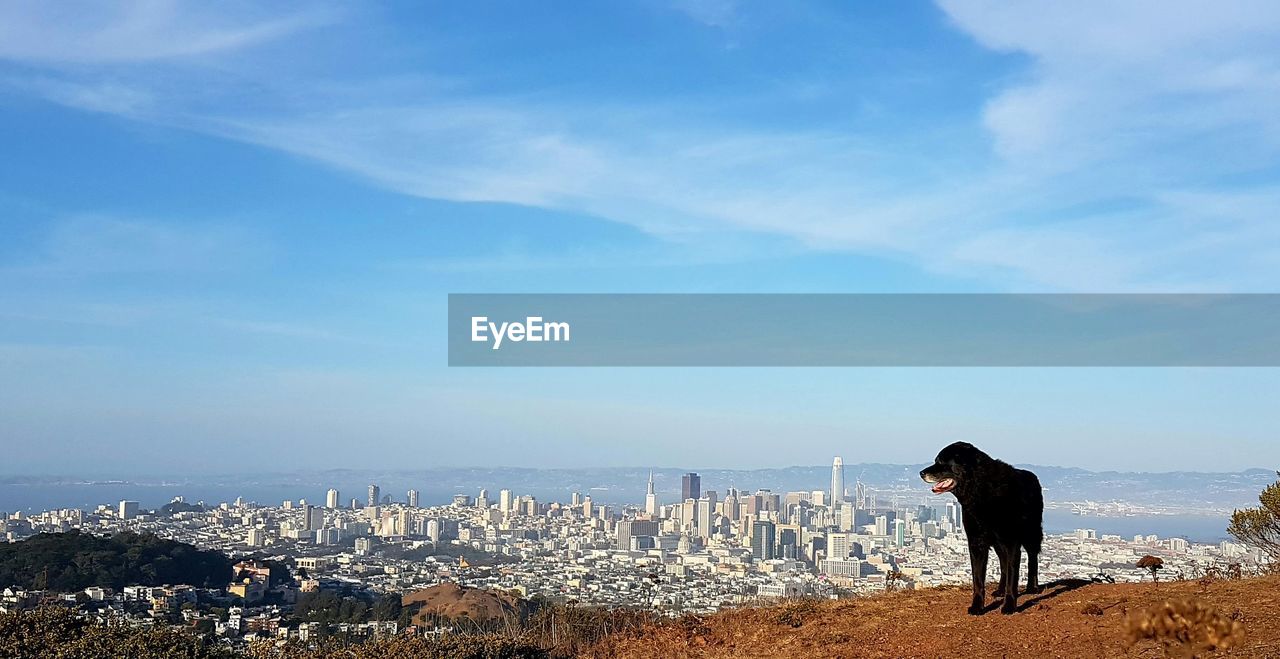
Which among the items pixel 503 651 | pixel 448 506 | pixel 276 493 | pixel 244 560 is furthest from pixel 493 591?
pixel 276 493

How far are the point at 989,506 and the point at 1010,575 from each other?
0.82 metres

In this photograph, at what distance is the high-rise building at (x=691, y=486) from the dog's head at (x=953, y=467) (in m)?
24.3

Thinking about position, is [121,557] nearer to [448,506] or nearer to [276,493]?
[448,506]

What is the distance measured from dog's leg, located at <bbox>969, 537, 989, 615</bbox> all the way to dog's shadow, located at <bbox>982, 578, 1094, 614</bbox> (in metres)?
0.15

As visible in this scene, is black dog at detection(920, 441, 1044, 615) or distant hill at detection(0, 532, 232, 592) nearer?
black dog at detection(920, 441, 1044, 615)

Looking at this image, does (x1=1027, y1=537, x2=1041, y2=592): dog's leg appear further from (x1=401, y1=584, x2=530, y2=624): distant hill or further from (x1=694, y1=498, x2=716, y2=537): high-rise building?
(x1=694, y1=498, x2=716, y2=537): high-rise building

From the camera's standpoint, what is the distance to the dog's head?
11195mm

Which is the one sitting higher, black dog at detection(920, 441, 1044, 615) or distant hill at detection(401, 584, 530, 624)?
black dog at detection(920, 441, 1044, 615)

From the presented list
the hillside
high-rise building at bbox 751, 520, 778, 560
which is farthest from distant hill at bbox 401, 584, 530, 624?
high-rise building at bbox 751, 520, 778, 560

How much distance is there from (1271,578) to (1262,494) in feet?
12.9

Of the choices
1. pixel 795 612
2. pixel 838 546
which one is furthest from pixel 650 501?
pixel 795 612

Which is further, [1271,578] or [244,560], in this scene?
[244,560]

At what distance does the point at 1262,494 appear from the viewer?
15.4 metres

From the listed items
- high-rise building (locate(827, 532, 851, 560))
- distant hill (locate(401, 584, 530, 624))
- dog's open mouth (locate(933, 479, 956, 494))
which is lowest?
high-rise building (locate(827, 532, 851, 560))
